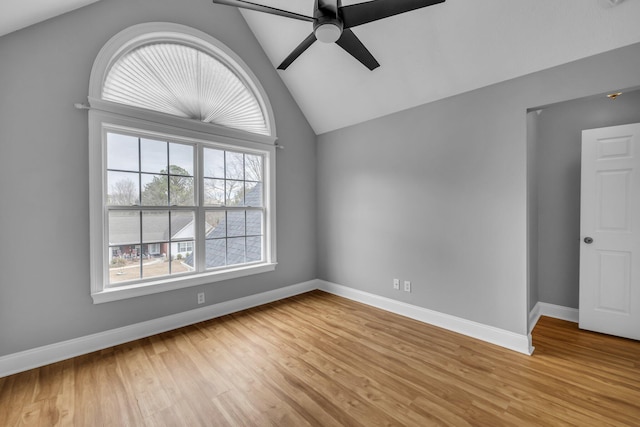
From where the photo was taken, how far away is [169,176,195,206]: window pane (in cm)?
293

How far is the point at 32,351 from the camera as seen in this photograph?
2129 millimetres

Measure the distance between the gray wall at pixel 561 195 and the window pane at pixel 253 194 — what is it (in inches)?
139

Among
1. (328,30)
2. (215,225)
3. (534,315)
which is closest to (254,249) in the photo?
(215,225)

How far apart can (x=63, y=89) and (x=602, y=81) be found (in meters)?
4.40

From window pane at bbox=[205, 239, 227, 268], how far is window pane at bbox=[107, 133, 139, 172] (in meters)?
1.15

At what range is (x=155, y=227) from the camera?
9.25ft

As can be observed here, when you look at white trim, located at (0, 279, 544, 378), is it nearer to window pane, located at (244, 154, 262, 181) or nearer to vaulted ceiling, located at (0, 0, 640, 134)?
window pane, located at (244, 154, 262, 181)

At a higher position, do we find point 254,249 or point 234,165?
point 234,165

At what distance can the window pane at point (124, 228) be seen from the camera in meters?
2.55

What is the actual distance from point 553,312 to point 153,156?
16.1 feet

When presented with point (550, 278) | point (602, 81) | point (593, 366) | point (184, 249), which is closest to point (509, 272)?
point (593, 366)

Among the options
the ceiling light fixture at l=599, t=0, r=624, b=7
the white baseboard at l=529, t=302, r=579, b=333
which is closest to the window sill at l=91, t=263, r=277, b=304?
the white baseboard at l=529, t=302, r=579, b=333

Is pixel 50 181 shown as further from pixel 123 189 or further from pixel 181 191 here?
pixel 181 191

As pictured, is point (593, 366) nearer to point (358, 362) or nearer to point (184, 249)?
point (358, 362)
